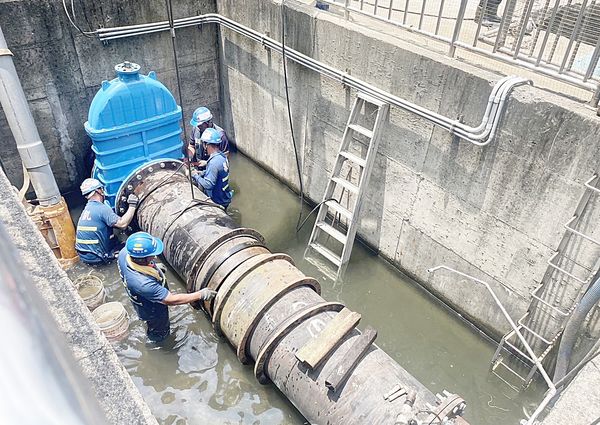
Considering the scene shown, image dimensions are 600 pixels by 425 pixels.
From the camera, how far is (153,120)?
283 inches

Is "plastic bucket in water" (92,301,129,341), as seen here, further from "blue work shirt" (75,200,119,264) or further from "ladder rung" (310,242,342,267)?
"ladder rung" (310,242,342,267)

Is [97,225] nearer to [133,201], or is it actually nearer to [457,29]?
[133,201]

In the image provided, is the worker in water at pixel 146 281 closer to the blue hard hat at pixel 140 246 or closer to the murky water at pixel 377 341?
the blue hard hat at pixel 140 246

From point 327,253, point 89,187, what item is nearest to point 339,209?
point 327,253

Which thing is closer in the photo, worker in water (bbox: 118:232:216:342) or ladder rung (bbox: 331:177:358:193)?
worker in water (bbox: 118:232:216:342)

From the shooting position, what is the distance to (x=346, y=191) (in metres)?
7.52

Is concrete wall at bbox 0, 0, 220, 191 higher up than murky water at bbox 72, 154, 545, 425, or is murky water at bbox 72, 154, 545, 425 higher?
concrete wall at bbox 0, 0, 220, 191

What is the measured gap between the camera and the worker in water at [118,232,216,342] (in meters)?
5.16

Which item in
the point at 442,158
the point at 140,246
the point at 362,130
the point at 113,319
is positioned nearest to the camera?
the point at 140,246

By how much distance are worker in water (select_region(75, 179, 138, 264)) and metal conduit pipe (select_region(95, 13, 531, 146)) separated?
9.79 feet

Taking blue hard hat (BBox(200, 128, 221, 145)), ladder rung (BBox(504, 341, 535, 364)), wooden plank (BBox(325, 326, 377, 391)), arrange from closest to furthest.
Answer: wooden plank (BBox(325, 326, 377, 391)) < ladder rung (BBox(504, 341, 535, 364)) < blue hard hat (BBox(200, 128, 221, 145))

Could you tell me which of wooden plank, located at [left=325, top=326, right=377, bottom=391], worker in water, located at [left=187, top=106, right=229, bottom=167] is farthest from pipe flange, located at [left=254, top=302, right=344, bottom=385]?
worker in water, located at [left=187, top=106, right=229, bottom=167]

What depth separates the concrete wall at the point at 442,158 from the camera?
505 centimetres

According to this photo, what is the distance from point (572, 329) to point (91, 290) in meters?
5.93
